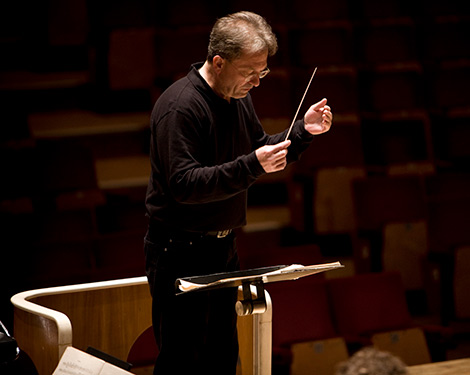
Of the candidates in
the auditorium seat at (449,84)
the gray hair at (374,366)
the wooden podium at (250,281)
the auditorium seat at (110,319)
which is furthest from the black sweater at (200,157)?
the auditorium seat at (449,84)

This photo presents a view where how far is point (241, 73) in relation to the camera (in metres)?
1.22

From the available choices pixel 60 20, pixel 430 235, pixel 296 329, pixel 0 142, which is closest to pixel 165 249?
pixel 296 329

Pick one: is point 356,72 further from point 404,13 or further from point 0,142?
point 0,142

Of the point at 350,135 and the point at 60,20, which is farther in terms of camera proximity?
the point at 350,135

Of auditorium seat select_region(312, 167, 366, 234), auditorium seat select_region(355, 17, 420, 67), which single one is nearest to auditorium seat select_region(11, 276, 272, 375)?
auditorium seat select_region(312, 167, 366, 234)

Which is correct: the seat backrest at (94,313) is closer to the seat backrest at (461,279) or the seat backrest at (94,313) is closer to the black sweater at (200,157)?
the black sweater at (200,157)

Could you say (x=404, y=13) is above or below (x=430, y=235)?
above

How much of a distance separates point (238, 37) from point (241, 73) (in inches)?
2.4

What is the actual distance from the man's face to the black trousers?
257 mm

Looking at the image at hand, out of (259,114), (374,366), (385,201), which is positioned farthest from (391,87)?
(374,366)

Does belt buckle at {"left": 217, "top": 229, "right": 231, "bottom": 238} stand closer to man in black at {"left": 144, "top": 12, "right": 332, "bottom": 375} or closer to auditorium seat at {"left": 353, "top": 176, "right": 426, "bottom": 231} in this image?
man in black at {"left": 144, "top": 12, "right": 332, "bottom": 375}

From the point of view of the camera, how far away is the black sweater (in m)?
1.15

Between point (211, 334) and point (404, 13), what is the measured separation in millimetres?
1683

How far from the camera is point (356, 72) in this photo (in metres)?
2.54
